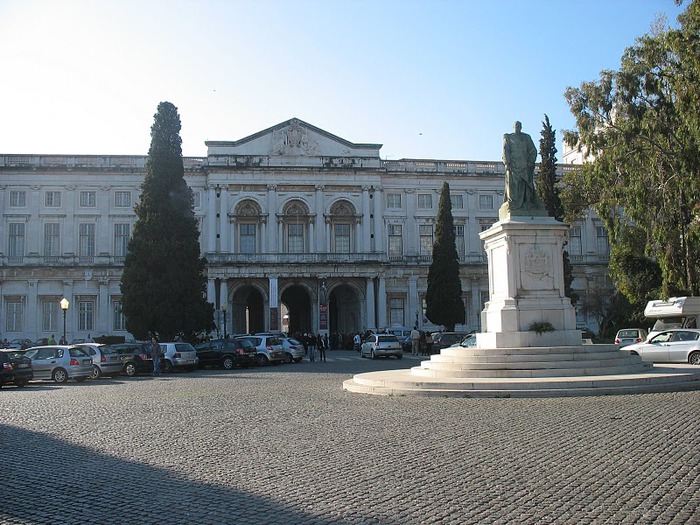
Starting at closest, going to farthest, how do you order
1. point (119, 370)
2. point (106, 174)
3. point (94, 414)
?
point (94, 414) → point (119, 370) → point (106, 174)

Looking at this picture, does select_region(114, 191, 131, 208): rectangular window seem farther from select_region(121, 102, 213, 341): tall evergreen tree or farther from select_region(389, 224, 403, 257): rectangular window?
select_region(389, 224, 403, 257): rectangular window

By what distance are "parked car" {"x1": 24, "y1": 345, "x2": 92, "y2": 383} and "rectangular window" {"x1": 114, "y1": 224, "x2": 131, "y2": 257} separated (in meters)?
31.0

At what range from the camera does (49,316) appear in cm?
5369

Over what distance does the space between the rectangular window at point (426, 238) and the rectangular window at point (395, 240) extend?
167 centimetres

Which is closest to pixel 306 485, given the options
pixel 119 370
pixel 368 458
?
pixel 368 458

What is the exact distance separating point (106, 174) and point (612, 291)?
3931 centimetres

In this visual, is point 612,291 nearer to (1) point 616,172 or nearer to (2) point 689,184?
(1) point 616,172

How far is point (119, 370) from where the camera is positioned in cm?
2670

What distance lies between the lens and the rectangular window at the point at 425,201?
189ft

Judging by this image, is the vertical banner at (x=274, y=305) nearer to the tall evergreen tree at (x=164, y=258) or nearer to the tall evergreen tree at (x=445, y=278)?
the tall evergreen tree at (x=445, y=278)

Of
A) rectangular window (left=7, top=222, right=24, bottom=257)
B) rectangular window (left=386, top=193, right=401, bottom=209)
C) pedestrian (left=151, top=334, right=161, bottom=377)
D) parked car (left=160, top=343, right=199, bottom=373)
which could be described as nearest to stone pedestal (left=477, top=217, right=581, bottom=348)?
pedestrian (left=151, top=334, right=161, bottom=377)

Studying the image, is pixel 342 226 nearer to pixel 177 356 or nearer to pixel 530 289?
pixel 177 356

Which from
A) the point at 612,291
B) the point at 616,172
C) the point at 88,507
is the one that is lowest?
the point at 88,507

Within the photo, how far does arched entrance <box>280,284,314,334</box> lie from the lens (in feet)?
194
